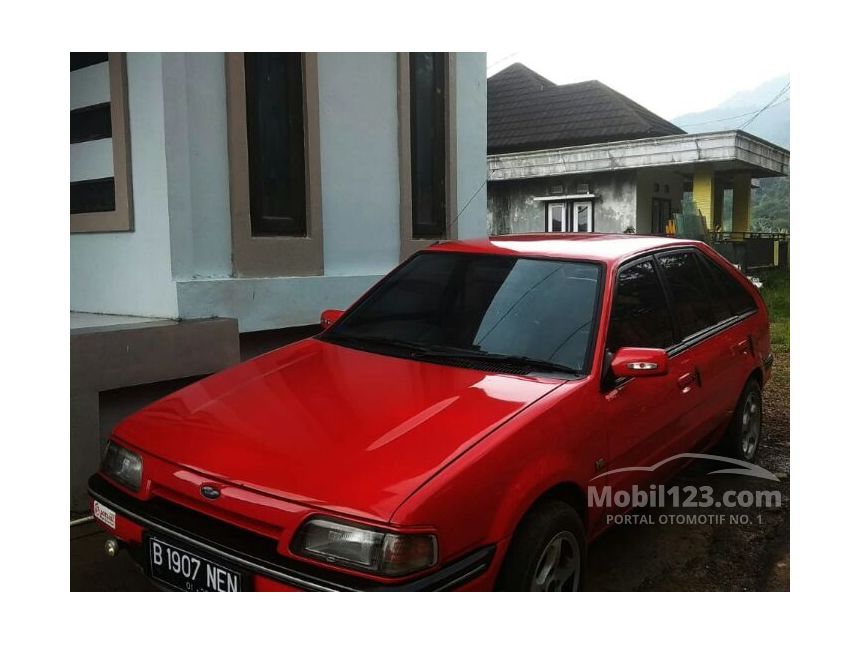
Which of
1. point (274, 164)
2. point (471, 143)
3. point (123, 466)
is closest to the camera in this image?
point (123, 466)

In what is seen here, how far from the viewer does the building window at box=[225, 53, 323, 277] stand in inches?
174

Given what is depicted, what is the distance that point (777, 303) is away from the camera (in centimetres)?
362

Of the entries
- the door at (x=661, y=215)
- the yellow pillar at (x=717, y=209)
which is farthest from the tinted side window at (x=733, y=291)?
the door at (x=661, y=215)

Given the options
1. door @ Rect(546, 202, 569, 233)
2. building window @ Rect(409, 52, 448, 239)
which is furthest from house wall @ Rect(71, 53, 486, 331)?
door @ Rect(546, 202, 569, 233)

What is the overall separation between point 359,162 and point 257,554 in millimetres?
3746

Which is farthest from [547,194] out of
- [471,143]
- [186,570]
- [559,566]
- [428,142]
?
[186,570]

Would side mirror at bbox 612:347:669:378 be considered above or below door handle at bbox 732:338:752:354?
above

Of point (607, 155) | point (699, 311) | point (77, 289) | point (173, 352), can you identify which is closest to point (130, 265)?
point (77, 289)

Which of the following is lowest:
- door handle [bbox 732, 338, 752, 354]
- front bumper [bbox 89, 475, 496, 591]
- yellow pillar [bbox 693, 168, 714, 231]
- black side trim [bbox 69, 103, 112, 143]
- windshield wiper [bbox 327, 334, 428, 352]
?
front bumper [bbox 89, 475, 496, 591]

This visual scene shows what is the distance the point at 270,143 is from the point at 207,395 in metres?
2.56

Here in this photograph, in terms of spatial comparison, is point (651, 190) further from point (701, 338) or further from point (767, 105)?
point (701, 338)

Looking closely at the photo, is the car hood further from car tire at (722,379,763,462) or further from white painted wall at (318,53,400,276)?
white painted wall at (318,53,400,276)

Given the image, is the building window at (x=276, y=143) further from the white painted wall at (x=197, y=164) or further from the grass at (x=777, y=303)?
the grass at (x=777, y=303)

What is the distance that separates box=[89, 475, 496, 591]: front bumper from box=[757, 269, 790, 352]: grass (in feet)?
6.73
